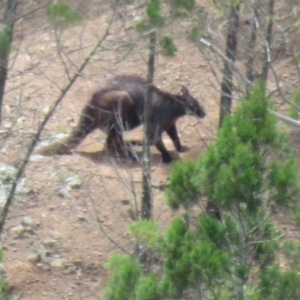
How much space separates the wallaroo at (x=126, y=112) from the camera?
11.5m

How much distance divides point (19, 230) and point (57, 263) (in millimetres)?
694

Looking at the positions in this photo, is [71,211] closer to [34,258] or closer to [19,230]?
[19,230]

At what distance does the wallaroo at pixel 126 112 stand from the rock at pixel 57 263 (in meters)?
1.53

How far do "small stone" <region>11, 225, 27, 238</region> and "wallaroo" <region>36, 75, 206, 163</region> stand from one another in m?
1.08

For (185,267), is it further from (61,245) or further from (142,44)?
(61,245)

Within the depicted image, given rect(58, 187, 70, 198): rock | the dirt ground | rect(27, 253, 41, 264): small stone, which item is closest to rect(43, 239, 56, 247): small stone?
the dirt ground

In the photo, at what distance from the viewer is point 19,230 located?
1086 centimetres

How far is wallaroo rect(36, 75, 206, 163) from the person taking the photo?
37.6ft

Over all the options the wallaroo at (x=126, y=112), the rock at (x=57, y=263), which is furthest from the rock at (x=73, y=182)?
the rock at (x=57, y=263)

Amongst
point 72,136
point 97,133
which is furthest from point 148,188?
point 97,133

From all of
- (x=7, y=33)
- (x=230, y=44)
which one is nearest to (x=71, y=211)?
(x=230, y=44)

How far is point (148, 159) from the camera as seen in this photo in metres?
9.70

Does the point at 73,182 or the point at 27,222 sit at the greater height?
the point at 73,182

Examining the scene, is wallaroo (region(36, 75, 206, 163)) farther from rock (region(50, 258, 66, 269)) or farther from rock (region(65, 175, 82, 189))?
rock (region(50, 258, 66, 269))
